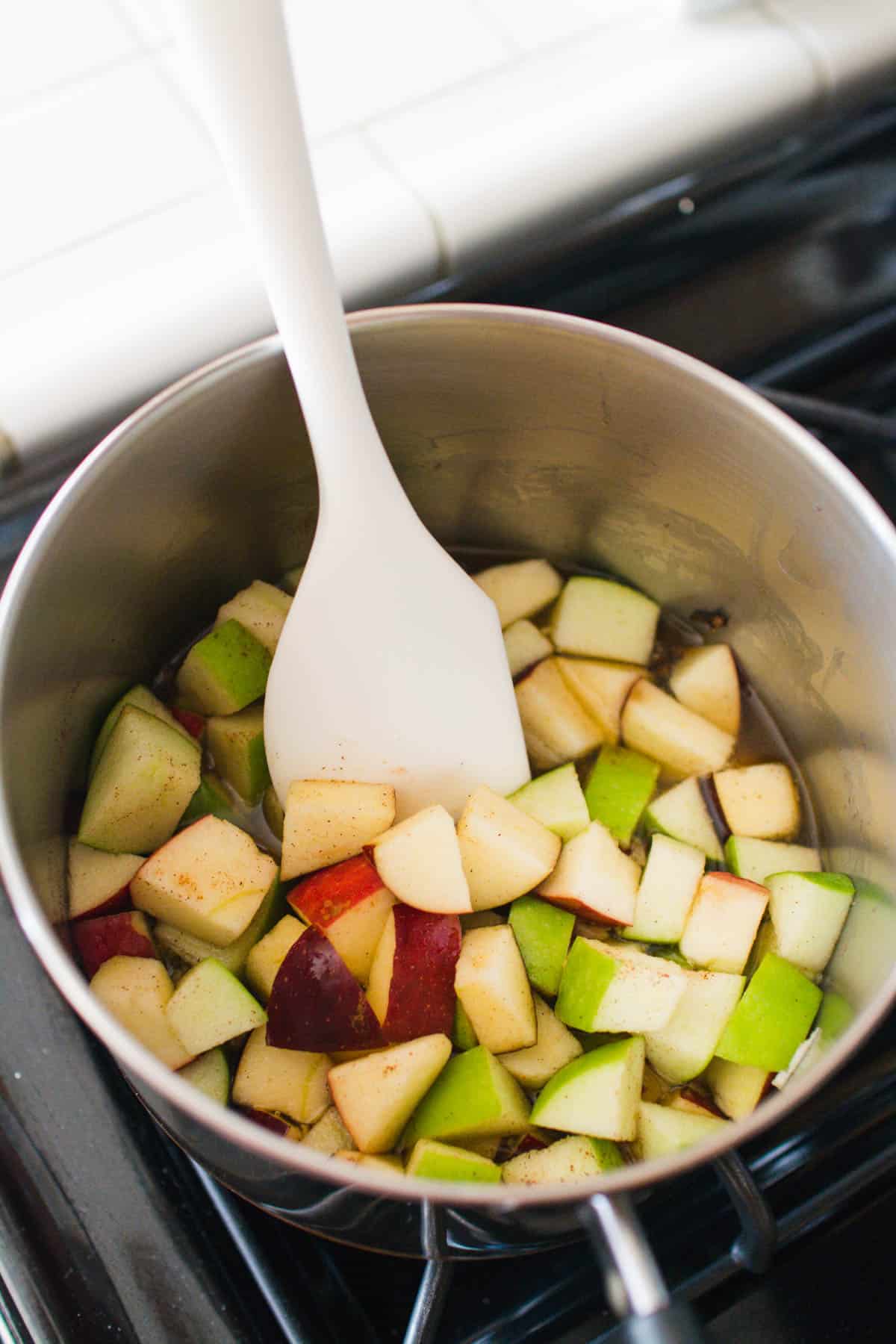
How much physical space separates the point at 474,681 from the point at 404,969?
0.21 metres

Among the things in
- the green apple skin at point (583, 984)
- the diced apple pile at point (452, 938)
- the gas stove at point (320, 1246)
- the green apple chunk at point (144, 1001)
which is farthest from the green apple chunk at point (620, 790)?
the green apple chunk at point (144, 1001)

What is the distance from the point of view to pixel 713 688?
87 cm

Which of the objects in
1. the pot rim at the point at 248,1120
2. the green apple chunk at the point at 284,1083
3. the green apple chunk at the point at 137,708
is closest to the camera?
the pot rim at the point at 248,1120

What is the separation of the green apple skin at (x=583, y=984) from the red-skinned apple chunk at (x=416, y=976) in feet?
0.24

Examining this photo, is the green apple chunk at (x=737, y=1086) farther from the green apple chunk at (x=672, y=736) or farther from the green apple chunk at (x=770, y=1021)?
the green apple chunk at (x=672, y=736)

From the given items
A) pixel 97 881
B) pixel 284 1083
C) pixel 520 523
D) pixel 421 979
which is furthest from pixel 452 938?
pixel 520 523

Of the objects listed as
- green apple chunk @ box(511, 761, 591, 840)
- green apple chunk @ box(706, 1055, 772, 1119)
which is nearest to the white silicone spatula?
green apple chunk @ box(511, 761, 591, 840)

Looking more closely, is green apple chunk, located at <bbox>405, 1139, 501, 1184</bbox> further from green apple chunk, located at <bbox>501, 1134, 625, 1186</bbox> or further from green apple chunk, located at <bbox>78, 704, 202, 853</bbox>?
green apple chunk, located at <bbox>78, 704, 202, 853</bbox>

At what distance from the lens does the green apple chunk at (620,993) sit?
2.26 feet

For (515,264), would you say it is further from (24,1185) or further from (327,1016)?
(24,1185)

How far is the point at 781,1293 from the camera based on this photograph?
64 centimetres

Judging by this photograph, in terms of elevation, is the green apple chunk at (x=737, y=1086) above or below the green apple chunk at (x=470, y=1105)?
below

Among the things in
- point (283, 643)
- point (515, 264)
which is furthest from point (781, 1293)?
point (515, 264)

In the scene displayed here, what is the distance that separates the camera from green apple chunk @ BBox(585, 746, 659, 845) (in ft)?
2.63
